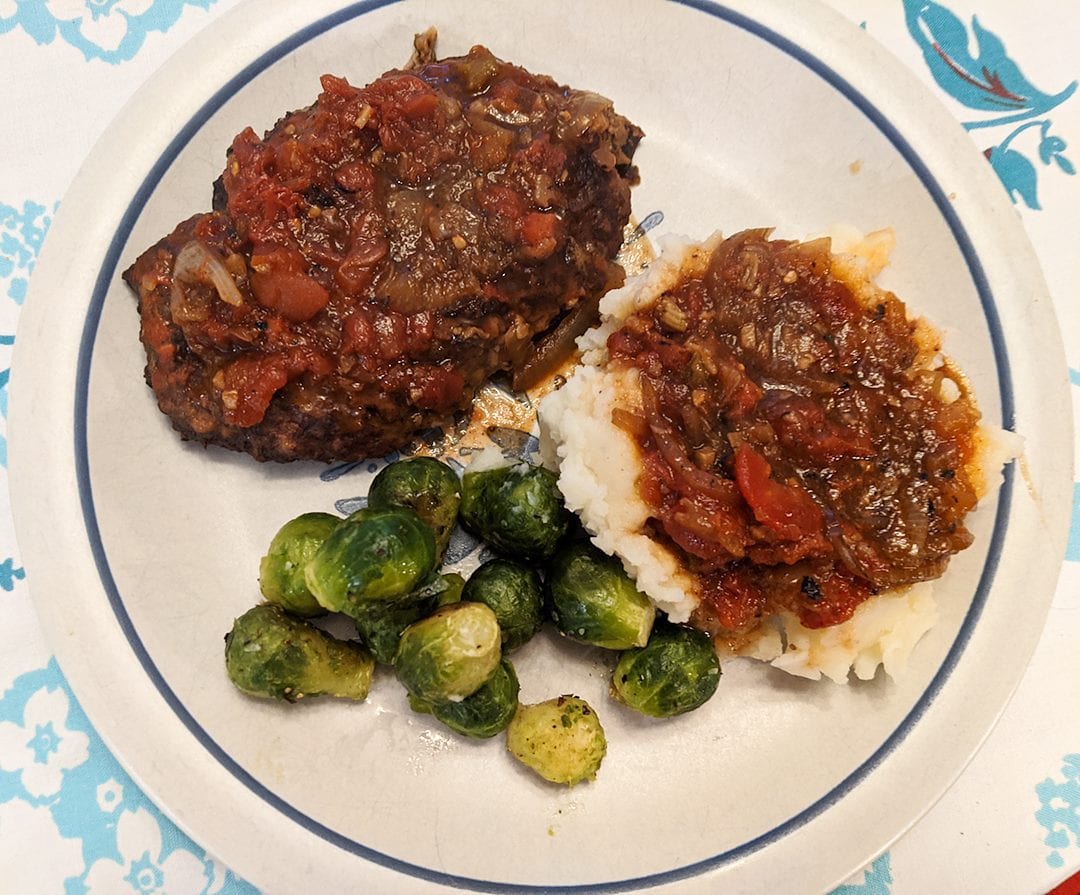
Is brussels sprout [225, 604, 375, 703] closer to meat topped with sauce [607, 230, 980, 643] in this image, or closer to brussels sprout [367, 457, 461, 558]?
brussels sprout [367, 457, 461, 558]

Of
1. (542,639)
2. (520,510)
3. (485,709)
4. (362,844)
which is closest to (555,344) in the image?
(520,510)

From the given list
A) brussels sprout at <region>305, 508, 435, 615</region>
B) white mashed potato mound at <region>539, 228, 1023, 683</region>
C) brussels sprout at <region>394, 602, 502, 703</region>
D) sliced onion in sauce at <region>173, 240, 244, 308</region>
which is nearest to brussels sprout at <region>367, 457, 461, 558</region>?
brussels sprout at <region>305, 508, 435, 615</region>

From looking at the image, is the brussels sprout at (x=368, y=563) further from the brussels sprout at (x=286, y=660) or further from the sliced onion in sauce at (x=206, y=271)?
the sliced onion in sauce at (x=206, y=271)

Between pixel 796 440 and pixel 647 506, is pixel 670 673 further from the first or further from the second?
pixel 796 440

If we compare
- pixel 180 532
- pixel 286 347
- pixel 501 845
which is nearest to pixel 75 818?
pixel 180 532

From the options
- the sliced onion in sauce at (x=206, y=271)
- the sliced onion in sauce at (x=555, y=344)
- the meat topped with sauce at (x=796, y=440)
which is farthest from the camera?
the sliced onion in sauce at (x=555, y=344)

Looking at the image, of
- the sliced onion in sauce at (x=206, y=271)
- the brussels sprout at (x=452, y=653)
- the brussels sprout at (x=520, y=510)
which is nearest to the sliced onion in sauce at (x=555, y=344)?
the brussels sprout at (x=520, y=510)
